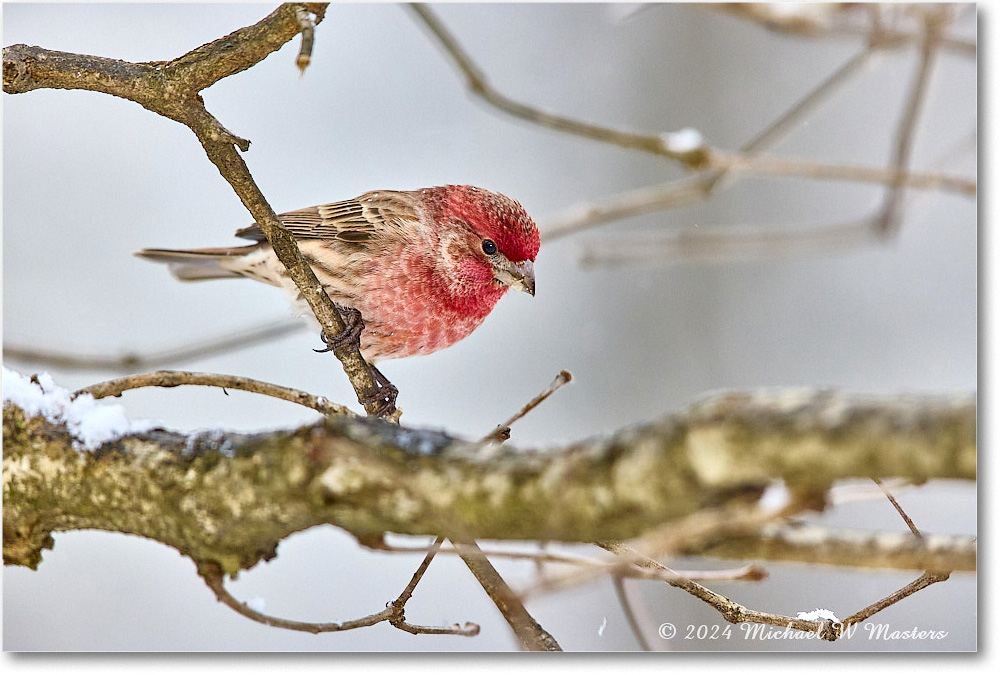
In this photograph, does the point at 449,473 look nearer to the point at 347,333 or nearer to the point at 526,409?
the point at 526,409

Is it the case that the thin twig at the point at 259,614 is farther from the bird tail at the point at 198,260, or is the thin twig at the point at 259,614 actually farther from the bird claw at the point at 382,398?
the bird tail at the point at 198,260

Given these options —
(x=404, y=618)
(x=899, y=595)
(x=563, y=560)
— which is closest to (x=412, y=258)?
(x=404, y=618)

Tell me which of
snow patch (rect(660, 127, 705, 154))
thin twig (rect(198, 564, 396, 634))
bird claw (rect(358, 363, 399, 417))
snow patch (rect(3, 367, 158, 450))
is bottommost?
thin twig (rect(198, 564, 396, 634))

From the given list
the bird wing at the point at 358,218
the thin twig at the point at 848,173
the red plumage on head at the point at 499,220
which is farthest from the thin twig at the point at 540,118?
the bird wing at the point at 358,218

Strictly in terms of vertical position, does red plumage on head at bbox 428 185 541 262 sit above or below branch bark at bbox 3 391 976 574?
above

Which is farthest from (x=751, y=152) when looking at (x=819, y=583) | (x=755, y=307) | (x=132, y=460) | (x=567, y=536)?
(x=132, y=460)

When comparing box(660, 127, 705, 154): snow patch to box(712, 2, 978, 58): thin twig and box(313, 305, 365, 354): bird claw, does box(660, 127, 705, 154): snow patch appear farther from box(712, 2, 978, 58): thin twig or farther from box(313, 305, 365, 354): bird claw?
box(313, 305, 365, 354): bird claw

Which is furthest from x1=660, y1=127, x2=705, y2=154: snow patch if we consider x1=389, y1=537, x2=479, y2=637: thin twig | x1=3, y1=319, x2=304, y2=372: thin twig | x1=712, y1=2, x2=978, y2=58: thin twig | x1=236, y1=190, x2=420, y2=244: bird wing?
x1=389, y1=537, x2=479, y2=637: thin twig
